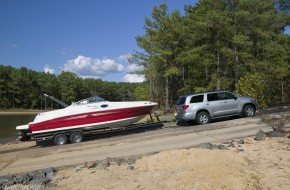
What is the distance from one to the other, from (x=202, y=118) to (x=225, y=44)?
590 inches

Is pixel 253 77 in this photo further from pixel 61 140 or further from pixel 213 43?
pixel 61 140

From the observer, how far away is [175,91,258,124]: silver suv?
690 inches

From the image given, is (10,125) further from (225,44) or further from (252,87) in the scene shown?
(252,87)

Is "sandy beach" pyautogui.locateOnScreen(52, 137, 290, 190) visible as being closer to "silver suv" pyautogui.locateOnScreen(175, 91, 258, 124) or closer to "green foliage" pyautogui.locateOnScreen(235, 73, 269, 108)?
"silver suv" pyautogui.locateOnScreen(175, 91, 258, 124)

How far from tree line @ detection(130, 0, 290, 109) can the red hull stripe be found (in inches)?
455

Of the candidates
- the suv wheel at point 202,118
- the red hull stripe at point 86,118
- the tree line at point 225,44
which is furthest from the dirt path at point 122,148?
the tree line at point 225,44

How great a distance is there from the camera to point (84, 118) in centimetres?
1667

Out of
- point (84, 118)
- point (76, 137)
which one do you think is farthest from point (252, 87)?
point (76, 137)

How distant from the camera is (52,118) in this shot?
53.6 feet

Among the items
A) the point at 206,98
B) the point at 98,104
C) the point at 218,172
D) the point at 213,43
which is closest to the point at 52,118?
the point at 98,104

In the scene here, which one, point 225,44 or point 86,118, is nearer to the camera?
point 86,118

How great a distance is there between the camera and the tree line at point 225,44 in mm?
27322

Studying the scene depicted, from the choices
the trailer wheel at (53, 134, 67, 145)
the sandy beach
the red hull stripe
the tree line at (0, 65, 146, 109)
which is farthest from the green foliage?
the tree line at (0, 65, 146, 109)

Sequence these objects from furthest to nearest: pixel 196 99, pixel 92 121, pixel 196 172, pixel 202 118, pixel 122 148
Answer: pixel 202 118 < pixel 196 99 < pixel 92 121 < pixel 122 148 < pixel 196 172
